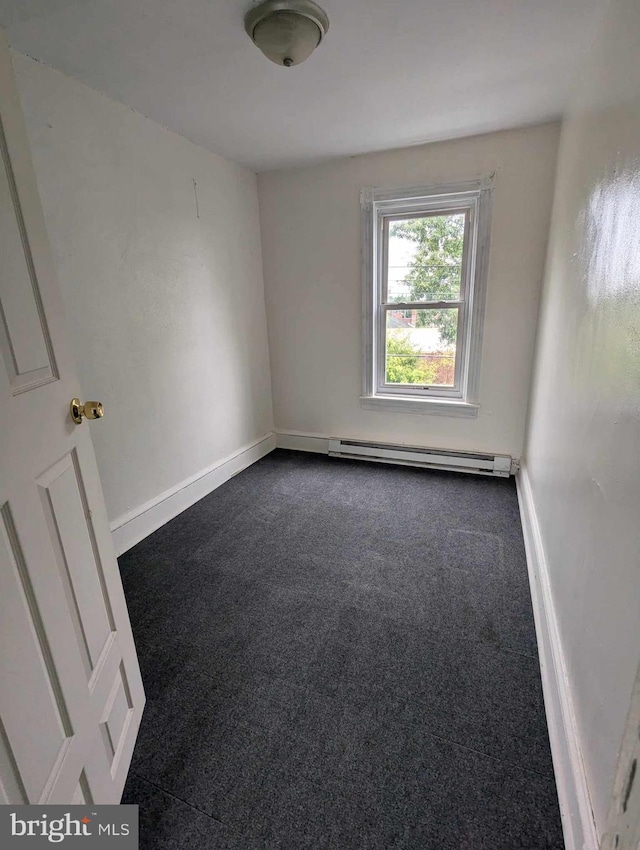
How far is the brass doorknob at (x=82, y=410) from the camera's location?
1.04m

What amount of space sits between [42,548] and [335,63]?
2.20 meters

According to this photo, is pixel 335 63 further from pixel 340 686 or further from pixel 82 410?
pixel 340 686

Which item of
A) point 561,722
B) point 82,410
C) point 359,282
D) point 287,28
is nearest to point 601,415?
point 561,722

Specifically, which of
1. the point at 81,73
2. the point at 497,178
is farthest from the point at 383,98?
the point at 81,73

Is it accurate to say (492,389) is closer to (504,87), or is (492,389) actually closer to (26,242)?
(504,87)

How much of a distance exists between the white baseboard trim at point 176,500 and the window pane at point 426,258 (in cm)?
186

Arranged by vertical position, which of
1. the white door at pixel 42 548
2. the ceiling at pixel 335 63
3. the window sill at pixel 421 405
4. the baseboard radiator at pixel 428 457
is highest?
the ceiling at pixel 335 63

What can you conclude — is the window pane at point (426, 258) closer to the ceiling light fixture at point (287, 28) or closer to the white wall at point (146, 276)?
the white wall at point (146, 276)

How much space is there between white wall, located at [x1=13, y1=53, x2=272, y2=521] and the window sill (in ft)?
3.67

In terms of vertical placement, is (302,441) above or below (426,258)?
below

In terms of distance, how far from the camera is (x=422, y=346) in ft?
10.6

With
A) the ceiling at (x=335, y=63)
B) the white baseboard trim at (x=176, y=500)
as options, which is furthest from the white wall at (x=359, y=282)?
the white baseboard trim at (x=176, y=500)

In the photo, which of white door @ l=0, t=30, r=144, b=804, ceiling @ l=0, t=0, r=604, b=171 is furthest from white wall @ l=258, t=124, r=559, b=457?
white door @ l=0, t=30, r=144, b=804

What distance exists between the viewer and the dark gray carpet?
3.53 feet
